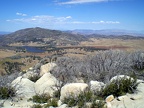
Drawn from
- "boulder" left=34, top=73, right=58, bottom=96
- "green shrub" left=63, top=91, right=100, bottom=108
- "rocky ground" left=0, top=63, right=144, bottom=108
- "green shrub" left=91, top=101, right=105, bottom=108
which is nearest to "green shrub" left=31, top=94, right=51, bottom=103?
"rocky ground" left=0, top=63, right=144, bottom=108

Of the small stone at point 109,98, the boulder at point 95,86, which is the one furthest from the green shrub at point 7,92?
the small stone at point 109,98

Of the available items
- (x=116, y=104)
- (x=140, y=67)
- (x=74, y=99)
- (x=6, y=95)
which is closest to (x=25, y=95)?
(x=6, y=95)

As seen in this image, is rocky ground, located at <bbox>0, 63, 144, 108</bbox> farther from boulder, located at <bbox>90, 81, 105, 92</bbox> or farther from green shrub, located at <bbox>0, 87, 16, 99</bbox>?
green shrub, located at <bbox>0, 87, 16, 99</bbox>

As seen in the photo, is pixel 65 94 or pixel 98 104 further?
pixel 65 94

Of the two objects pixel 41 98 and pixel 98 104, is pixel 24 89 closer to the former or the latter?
pixel 41 98

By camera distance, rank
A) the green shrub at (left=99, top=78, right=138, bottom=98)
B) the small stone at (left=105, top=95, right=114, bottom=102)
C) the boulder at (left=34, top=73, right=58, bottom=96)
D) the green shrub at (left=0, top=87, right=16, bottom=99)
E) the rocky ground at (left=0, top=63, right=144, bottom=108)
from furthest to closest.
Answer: the boulder at (left=34, top=73, right=58, bottom=96)
the green shrub at (left=0, top=87, right=16, bottom=99)
the green shrub at (left=99, top=78, right=138, bottom=98)
the small stone at (left=105, top=95, right=114, bottom=102)
the rocky ground at (left=0, top=63, right=144, bottom=108)

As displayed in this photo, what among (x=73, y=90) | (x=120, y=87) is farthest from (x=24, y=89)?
(x=120, y=87)
